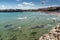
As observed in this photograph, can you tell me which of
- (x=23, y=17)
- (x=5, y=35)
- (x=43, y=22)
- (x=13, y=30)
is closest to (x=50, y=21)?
(x=43, y=22)

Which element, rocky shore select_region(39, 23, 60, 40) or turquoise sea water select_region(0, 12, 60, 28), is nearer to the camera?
rocky shore select_region(39, 23, 60, 40)

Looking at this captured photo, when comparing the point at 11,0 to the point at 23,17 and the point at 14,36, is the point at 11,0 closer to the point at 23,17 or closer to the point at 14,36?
the point at 23,17

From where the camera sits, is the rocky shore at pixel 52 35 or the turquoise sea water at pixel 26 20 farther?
the turquoise sea water at pixel 26 20

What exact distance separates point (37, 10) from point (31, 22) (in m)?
0.28

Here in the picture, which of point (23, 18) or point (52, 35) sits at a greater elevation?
point (23, 18)

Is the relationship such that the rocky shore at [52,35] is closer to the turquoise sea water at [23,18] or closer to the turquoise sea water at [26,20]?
the turquoise sea water at [26,20]

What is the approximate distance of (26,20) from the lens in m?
2.56

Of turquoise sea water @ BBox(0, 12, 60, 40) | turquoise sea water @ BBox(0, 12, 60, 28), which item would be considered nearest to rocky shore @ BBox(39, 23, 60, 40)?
turquoise sea water @ BBox(0, 12, 60, 40)

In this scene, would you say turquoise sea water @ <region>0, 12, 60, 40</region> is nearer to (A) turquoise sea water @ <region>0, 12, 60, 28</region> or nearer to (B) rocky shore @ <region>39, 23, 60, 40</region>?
(A) turquoise sea water @ <region>0, 12, 60, 28</region>

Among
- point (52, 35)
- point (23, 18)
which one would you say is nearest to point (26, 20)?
point (23, 18)

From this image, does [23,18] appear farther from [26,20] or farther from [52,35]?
[52,35]

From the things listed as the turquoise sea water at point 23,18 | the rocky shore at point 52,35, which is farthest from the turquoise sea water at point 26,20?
the rocky shore at point 52,35

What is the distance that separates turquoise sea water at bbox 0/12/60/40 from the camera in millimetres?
2459

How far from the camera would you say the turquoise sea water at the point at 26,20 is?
8.07ft
